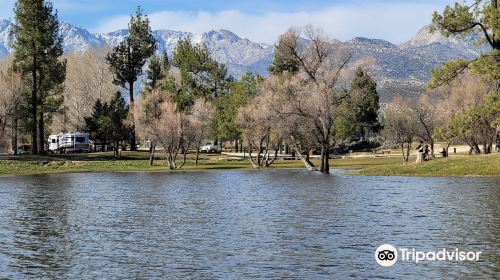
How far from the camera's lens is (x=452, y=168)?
62.1 m

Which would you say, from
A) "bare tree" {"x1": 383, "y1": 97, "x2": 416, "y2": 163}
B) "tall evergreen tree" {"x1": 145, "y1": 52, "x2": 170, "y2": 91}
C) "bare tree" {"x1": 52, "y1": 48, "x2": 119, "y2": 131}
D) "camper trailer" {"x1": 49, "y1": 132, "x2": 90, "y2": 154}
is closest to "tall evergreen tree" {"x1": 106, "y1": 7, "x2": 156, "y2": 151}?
"tall evergreen tree" {"x1": 145, "y1": 52, "x2": 170, "y2": 91}

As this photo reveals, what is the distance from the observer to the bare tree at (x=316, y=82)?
2840 inches

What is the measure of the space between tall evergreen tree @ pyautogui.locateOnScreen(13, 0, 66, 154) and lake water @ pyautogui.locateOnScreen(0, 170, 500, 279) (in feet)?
195

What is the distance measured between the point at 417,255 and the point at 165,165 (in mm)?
82293

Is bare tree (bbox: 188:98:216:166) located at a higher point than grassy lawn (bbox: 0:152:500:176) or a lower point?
higher

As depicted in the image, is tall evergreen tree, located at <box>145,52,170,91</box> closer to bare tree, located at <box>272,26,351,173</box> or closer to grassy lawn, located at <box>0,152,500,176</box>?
grassy lawn, located at <box>0,152,500,176</box>

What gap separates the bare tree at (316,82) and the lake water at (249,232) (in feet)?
77.8

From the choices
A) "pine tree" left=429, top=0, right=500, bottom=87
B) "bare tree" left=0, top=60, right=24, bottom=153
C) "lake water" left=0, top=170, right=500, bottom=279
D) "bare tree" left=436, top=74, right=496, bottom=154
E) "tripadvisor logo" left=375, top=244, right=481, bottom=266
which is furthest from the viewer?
"bare tree" left=0, top=60, right=24, bottom=153

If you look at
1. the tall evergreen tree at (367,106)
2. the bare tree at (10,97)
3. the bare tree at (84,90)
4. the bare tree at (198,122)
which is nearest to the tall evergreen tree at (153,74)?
the bare tree at (198,122)

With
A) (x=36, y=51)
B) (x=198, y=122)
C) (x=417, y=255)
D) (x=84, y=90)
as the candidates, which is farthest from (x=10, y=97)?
(x=417, y=255)

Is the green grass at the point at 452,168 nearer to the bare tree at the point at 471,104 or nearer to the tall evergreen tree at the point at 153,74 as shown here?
the bare tree at the point at 471,104

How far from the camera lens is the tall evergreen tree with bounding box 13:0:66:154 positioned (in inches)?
4090

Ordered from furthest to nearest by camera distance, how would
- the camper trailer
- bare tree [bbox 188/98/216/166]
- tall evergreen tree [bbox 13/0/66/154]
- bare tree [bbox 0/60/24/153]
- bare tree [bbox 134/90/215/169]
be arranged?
the camper trailer < tall evergreen tree [bbox 13/0/66/154] < bare tree [bbox 0/60/24/153] < bare tree [bbox 188/98/216/166] < bare tree [bbox 134/90/215/169]

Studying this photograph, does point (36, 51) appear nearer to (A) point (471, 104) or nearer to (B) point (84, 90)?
(B) point (84, 90)
